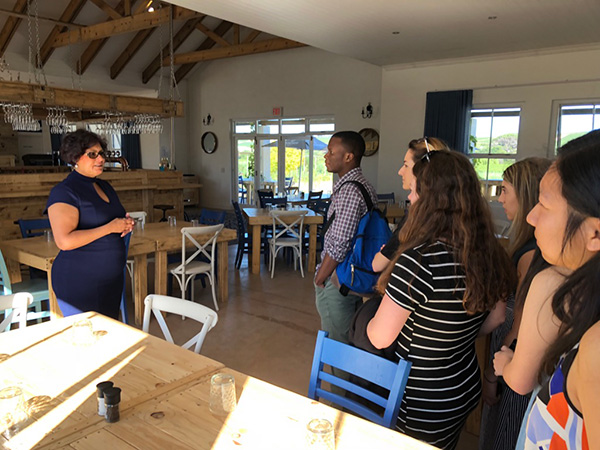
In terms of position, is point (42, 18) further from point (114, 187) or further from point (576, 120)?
point (576, 120)

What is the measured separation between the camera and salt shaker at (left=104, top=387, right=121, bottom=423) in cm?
136

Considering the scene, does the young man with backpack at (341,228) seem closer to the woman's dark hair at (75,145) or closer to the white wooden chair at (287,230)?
the woman's dark hair at (75,145)

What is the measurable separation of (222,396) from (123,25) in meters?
9.23

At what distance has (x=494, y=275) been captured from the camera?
1.56 meters

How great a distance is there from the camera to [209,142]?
508 inches

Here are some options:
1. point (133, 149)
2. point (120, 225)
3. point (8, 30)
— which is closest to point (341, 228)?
point (120, 225)

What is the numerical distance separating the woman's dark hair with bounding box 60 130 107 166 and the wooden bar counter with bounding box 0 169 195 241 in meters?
4.30

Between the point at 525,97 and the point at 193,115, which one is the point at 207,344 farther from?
the point at 193,115

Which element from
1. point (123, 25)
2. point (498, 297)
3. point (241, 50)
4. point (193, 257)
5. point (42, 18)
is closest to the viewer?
point (498, 297)

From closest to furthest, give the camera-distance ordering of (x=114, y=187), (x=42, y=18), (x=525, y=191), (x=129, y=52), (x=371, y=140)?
(x=525, y=191), (x=114, y=187), (x=42, y=18), (x=371, y=140), (x=129, y=52)

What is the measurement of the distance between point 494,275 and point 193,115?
12.7 metres

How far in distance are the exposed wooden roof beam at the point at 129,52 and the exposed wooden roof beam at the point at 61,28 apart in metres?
1.48

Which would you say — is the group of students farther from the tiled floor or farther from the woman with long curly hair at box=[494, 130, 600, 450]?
the tiled floor

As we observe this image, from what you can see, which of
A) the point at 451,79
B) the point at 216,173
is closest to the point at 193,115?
the point at 216,173
